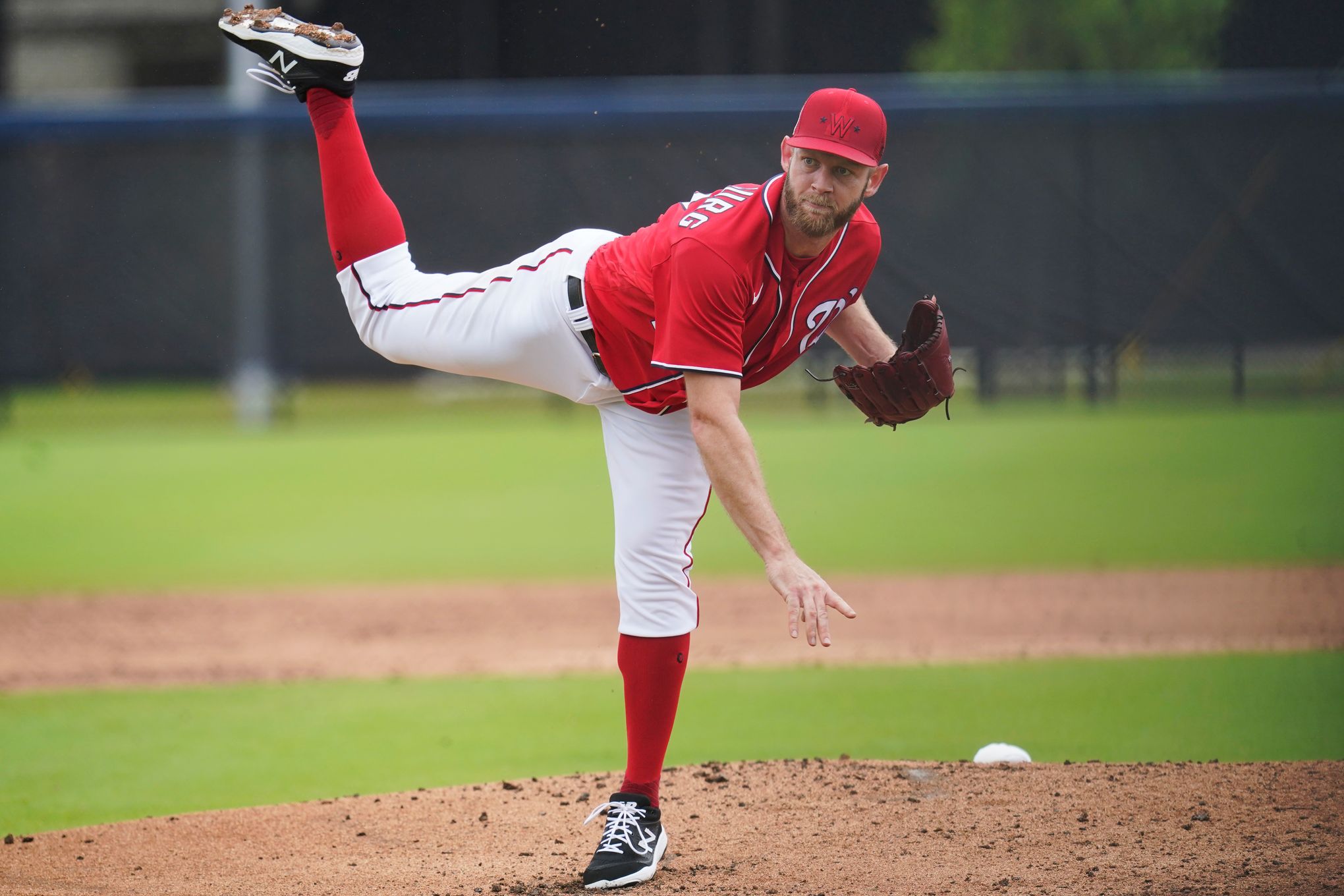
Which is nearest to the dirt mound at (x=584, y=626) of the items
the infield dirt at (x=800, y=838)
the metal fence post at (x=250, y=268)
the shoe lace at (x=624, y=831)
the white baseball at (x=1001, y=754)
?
the infield dirt at (x=800, y=838)

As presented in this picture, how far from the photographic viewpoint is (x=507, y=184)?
31.1 ft

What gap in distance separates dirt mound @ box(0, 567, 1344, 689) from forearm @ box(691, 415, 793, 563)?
2634 mm

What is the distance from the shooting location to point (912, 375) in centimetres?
287

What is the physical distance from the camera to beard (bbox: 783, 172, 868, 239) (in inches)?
98.7

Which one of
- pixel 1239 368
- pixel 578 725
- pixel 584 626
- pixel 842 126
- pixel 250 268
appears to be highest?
pixel 842 126

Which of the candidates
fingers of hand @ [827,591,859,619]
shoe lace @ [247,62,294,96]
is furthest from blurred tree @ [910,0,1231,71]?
fingers of hand @ [827,591,859,619]

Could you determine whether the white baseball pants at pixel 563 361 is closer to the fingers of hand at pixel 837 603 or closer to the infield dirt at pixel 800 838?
the fingers of hand at pixel 837 603

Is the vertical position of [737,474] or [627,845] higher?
[737,474]

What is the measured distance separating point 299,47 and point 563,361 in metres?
0.88

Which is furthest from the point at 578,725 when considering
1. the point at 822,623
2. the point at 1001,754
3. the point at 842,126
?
the point at 842,126

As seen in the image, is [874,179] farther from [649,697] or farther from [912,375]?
[649,697]

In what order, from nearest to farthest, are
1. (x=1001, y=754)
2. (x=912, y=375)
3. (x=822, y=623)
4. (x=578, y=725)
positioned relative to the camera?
(x=822, y=623) < (x=912, y=375) < (x=1001, y=754) < (x=578, y=725)

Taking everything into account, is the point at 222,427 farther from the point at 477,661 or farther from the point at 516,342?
the point at 516,342

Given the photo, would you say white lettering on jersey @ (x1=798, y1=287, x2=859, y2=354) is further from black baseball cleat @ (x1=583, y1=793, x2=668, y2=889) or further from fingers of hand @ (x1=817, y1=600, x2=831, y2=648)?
black baseball cleat @ (x1=583, y1=793, x2=668, y2=889)
